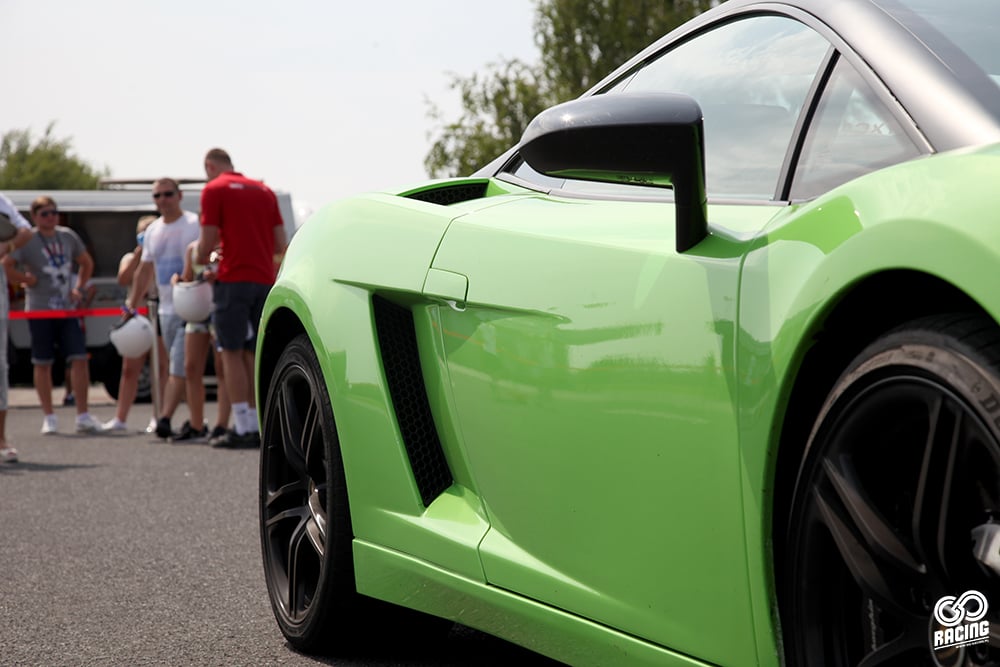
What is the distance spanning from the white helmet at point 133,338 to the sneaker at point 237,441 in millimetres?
2184

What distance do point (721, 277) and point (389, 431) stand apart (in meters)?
1.22

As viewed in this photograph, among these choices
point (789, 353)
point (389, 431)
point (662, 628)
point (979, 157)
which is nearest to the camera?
point (979, 157)

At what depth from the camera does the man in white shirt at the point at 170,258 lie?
11.2 meters

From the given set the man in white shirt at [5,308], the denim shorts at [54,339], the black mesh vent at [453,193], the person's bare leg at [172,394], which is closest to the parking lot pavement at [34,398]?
the denim shorts at [54,339]

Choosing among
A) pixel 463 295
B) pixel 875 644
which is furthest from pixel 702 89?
pixel 875 644

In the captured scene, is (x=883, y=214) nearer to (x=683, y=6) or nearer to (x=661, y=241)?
(x=661, y=241)

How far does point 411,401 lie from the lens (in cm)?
323

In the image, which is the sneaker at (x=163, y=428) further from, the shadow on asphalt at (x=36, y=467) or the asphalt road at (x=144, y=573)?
the shadow on asphalt at (x=36, y=467)

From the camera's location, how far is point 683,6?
36.8 meters

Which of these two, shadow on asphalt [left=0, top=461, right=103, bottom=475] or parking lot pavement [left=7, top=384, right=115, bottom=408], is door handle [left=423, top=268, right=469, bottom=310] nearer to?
shadow on asphalt [left=0, top=461, right=103, bottom=475]

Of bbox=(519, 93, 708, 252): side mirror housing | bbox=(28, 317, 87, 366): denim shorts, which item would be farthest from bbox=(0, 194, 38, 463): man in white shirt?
bbox=(519, 93, 708, 252): side mirror housing

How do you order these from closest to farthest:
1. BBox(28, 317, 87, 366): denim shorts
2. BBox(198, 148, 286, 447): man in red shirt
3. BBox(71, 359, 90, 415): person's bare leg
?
BBox(198, 148, 286, 447): man in red shirt, BBox(28, 317, 87, 366): denim shorts, BBox(71, 359, 90, 415): person's bare leg

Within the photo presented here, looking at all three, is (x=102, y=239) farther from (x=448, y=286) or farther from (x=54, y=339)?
(x=448, y=286)

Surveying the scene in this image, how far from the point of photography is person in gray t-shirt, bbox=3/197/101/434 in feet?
39.5
